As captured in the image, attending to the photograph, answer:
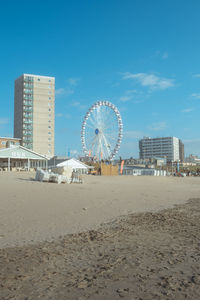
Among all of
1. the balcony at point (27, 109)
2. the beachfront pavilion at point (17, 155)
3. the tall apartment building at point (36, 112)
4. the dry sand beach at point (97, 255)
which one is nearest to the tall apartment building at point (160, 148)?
the tall apartment building at point (36, 112)

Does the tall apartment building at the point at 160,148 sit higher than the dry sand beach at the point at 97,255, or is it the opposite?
the tall apartment building at the point at 160,148

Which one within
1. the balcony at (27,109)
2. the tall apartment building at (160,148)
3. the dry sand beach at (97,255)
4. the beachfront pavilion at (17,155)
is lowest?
the dry sand beach at (97,255)

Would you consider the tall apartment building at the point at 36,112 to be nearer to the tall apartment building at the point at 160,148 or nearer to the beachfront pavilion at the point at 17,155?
the beachfront pavilion at the point at 17,155

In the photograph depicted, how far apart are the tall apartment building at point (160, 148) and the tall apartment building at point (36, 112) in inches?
3874

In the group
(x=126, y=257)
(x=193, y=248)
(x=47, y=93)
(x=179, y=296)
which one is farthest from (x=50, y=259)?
(x=47, y=93)

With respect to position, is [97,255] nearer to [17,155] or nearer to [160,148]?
[17,155]

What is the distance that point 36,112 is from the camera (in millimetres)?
93000

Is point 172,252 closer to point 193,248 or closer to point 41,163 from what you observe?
point 193,248

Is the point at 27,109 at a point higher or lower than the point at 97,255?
higher

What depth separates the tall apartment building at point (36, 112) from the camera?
9144cm

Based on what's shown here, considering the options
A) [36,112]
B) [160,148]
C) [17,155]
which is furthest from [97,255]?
[160,148]

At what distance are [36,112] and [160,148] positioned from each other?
10672 cm

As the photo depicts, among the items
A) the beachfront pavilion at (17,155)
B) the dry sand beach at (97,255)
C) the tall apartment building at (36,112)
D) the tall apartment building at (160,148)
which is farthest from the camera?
the tall apartment building at (160,148)

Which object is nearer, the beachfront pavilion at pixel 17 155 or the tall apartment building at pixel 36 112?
the beachfront pavilion at pixel 17 155
